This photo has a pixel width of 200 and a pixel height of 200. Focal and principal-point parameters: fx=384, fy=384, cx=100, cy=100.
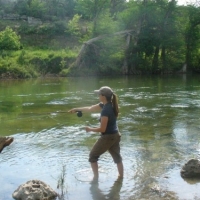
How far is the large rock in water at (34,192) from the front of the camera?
685cm

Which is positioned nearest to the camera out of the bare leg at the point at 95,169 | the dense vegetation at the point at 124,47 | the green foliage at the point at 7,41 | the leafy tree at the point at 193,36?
the bare leg at the point at 95,169

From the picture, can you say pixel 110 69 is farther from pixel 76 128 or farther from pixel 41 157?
pixel 41 157

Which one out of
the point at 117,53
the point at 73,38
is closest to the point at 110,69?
the point at 117,53

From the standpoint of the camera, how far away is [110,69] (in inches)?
2103

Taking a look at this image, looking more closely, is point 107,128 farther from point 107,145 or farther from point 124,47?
point 124,47

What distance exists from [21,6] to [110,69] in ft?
112

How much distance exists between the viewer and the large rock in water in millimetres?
6852

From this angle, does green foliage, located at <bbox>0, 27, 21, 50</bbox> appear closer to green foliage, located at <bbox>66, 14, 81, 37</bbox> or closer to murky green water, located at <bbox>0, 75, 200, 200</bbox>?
green foliage, located at <bbox>66, 14, 81, 37</bbox>

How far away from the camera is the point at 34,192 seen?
690 cm

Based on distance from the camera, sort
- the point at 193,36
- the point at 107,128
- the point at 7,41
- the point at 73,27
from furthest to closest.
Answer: the point at 73,27 < the point at 193,36 < the point at 7,41 < the point at 107,128

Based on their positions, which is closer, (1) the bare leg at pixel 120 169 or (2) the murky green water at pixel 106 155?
(2) the murky green water at pixel 106 155

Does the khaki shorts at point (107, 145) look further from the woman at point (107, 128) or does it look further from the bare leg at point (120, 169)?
the bare leg at point (120, 169)

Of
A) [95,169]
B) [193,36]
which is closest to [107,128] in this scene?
[95,169]

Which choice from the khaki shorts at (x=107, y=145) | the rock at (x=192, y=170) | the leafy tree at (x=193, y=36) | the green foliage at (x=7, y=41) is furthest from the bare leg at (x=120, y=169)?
the leafy tree at (x=193, y=36)
